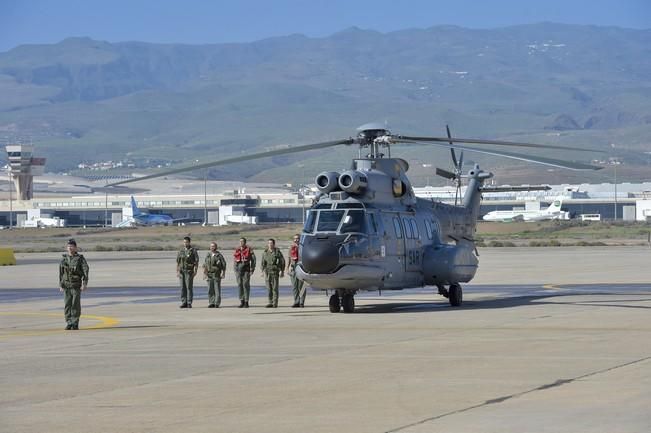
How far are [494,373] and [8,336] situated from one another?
33.4 feet

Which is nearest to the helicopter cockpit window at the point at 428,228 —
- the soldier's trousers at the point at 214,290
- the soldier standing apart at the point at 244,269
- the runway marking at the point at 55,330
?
the soldier standing apart at the point at 244,269

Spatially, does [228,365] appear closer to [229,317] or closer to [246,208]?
[229,317]

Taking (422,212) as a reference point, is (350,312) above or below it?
below

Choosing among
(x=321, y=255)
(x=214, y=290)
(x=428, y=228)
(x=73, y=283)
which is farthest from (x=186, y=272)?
(x=73, y=283)

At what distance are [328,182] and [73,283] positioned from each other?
6119 mm

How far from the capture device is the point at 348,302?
2719 cm

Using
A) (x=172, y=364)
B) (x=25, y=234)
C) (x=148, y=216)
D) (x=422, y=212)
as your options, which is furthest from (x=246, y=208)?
(x=172, y=364)

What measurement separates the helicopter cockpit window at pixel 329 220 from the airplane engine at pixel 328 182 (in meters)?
0.57

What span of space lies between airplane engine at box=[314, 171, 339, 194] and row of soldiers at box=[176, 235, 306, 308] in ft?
8.18

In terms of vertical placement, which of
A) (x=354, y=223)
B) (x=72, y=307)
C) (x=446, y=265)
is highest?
(x=354, y=223)

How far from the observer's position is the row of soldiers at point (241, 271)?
2953 cm

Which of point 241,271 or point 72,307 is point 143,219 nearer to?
point 241,271

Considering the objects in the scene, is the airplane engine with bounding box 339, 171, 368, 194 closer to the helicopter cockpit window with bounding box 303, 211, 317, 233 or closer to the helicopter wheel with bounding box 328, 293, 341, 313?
the helicopter cockpit window with bounding box 303, 211, 317, 233

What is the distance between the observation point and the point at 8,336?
22562 mm
